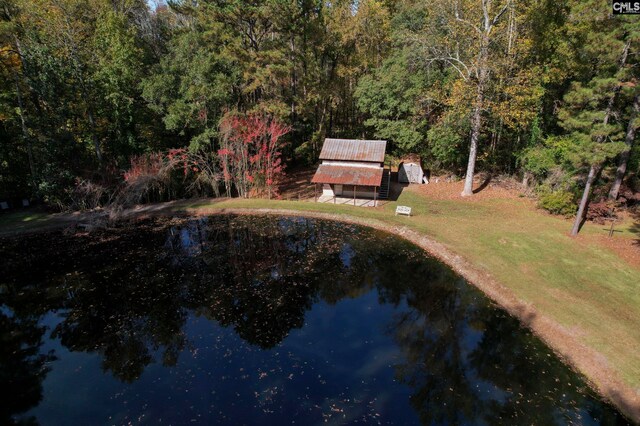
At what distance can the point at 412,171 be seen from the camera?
1610 inches

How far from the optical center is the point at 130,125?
33750mm

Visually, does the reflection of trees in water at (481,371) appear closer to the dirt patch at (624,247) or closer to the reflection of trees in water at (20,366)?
the dirt patch at (624,247)

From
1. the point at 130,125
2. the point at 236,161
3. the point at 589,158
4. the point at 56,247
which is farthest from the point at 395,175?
the point at 56,247

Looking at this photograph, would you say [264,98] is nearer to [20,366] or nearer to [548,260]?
[548,260]

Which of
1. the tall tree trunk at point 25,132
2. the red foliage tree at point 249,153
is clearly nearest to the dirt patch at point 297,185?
the red foliage tree at point 249,153

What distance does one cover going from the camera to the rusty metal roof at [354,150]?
114ft

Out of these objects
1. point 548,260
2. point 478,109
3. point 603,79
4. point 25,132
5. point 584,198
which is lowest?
point 548,260

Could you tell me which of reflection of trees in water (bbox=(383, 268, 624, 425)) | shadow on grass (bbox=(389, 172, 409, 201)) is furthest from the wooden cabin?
reflection of trees in water (bbox=(383, 268, 624, 425))

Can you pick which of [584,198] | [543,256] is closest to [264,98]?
[543,256]

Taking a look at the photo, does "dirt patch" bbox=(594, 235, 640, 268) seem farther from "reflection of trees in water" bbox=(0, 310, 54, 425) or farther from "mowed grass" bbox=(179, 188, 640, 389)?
"reflection of trees in water" bbox=(0, 310, 54, 425)

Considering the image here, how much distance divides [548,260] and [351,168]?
18767 millimetres

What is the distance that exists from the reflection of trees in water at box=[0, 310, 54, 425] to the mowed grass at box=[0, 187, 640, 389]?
13719 mm

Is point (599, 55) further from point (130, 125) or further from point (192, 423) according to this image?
point (130, 125)

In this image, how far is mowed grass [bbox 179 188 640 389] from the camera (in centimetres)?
1530
